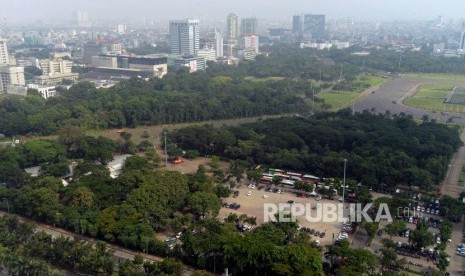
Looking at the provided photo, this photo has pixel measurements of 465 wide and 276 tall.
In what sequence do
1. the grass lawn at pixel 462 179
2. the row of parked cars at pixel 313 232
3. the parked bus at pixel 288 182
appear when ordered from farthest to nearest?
1. the grass lawn at pixel 462 179
2. the parked bus at pixel 288 182
3. the row of parked cars at pixel 313 232

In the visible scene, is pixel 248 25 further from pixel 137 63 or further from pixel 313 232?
pixel 313 232

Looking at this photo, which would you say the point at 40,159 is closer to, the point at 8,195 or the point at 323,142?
the point at 8,195

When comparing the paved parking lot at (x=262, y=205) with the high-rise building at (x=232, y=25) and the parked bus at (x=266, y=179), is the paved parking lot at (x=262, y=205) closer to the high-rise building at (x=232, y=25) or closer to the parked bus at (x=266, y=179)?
the parked bus at (x=266, y=179)

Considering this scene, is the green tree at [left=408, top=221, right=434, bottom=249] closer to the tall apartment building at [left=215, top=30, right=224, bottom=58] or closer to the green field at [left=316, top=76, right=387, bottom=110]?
the green field at [left=316, top=76, right=387, bottom=110]

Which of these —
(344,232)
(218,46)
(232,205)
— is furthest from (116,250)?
(218,46)

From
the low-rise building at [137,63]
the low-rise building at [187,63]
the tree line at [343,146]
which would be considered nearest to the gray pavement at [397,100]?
the tree line at [343,146]

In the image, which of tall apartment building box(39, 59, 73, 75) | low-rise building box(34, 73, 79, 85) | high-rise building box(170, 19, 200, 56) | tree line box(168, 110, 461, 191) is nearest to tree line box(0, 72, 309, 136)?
tree line box(168, 110, 461, 191)
